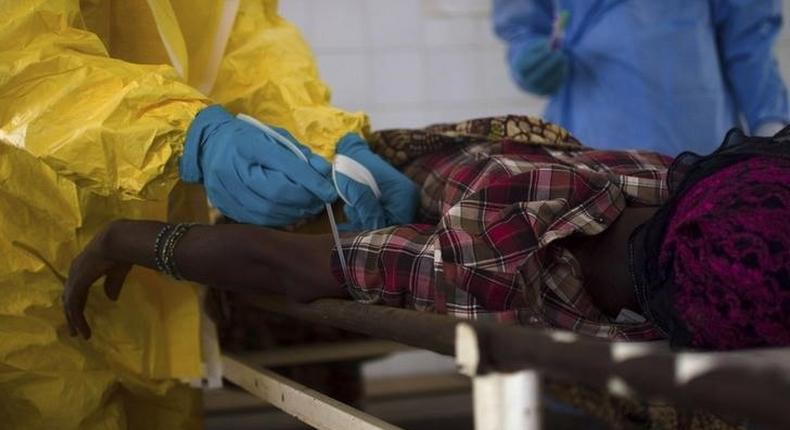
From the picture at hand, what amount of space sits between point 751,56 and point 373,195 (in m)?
1.18

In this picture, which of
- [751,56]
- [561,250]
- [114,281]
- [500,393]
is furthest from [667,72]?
[500,393]

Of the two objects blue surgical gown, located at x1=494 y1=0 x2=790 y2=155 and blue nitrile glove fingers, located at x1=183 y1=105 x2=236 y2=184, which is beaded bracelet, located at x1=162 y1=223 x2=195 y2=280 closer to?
blue nitrile glove fingers, located at x1=183 y1=105 x2=236 y2=184

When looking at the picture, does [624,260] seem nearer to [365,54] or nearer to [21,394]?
[21,394]

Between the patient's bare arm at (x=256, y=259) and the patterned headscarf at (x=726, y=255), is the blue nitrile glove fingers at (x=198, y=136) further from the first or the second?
the patterned headscarf at (x=726, y=255)

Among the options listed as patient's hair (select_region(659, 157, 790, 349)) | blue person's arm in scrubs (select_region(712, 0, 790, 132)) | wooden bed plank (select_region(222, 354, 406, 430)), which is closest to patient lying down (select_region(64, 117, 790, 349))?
patient's hair (select_region(659, 157, 790, 349))

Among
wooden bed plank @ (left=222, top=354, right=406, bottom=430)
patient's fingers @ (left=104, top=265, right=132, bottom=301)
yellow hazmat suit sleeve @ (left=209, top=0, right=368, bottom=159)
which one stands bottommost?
wooden bed plank @ (left=222, top=354, right=406, bottom=430)

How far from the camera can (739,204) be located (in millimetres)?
765

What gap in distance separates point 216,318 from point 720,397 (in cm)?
101

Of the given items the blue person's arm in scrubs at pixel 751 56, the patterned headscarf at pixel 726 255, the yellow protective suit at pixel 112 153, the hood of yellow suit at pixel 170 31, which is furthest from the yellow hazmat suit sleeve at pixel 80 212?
the blue person's arm in scrubs at pixel 751 56

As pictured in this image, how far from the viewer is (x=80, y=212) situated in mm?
1205

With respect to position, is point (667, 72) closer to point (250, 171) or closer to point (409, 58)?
point (409, 58)

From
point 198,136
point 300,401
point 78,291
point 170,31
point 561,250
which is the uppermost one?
point 170,31

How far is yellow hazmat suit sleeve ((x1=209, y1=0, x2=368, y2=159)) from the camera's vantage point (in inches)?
51.3

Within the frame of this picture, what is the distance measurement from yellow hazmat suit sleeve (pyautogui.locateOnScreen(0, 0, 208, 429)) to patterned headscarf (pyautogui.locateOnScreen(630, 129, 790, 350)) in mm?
560
